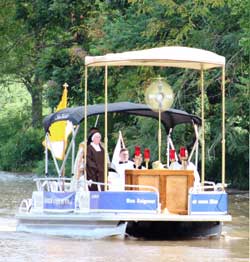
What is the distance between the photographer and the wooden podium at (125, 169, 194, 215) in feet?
64.2

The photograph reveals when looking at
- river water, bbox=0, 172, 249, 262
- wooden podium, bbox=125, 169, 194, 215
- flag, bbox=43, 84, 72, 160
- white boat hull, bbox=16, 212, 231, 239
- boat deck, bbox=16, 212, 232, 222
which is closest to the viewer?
river water, bbox=0, 172, 249, 262

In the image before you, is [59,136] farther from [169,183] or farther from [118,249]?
[118,249]

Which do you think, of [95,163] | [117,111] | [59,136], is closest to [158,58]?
[117,111]

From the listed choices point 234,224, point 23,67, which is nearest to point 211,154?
point 234,224

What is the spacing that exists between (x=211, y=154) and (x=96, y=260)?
55.5 feet

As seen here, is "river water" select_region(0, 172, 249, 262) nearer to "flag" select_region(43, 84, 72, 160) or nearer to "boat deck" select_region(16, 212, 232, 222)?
"boat deck" select_region(16, 212, 232, 222)

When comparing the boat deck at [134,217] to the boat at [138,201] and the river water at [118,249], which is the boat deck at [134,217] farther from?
the river water at [118,249]

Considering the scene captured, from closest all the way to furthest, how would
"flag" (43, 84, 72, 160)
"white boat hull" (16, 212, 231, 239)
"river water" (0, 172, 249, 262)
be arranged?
"river water" (0, 172, 249, 262) → "white boat hull" (16, 212, 231, 239) → "flag" (43, 84, 72, 160)

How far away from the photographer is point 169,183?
1959cm

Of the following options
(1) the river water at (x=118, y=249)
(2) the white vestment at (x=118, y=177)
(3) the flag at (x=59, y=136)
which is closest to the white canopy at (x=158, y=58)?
(2) the white vestment at (x=118, y=177)

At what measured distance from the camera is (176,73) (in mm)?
34344

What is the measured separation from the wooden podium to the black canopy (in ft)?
4.52

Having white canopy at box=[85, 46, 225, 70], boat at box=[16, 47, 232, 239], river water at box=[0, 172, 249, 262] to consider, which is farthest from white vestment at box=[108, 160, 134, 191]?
white canopy at box=[85, 46, 225, 70]

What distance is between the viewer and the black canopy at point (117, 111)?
65.9ft
